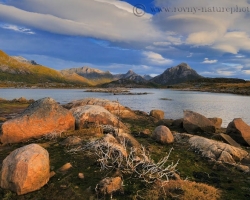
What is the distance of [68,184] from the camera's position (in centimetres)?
877

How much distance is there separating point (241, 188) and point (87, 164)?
645 cm

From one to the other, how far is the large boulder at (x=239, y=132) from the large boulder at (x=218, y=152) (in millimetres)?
4614

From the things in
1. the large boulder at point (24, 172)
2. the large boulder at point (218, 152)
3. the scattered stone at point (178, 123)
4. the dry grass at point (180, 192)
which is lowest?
the scattered stone at point (178, 123)

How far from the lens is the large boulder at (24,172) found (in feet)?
26.7

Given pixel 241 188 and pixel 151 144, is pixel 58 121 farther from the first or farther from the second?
pixel 241 188

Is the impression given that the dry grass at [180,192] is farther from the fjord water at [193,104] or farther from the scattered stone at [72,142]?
the fjord water at [193,104]

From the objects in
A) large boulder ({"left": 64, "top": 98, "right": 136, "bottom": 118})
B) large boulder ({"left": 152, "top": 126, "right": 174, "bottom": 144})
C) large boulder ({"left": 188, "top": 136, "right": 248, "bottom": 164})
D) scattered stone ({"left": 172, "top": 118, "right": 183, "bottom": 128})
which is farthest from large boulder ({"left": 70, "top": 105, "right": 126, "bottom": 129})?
large boulder ({"left": 64, "top": 98, "right": 136, "bottom": 118})

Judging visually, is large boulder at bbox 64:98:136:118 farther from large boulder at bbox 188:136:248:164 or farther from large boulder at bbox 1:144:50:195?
large boulder at bbox 1:144:50:195

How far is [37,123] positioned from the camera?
15672mm

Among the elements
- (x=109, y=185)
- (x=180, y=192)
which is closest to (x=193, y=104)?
(x=180, y=192)

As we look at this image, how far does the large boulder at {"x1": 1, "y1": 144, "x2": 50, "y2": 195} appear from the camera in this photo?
8125 mm

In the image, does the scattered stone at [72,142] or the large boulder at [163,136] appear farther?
the large boulder at [163,136]

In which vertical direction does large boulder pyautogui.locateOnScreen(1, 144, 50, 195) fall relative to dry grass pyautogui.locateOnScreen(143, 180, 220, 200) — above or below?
above

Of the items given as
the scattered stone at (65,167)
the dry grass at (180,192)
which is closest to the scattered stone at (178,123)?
the dry grass at (180,192)
